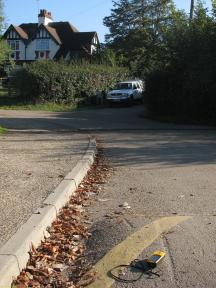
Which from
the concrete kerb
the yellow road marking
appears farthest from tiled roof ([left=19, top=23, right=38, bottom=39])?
the yellow road marking

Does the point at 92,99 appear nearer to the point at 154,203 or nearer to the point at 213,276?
the point at 154,203

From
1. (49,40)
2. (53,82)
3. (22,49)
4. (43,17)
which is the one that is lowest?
(53,82)

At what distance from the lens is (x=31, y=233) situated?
530cm

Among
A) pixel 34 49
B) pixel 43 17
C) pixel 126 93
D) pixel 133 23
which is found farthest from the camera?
pixel 34 49

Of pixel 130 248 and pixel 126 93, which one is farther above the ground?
pixel 126 93

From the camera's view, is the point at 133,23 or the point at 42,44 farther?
the point at 42,44

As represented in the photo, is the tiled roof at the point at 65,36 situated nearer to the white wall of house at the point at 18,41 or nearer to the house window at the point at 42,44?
the white wall of house at the point at 18,41

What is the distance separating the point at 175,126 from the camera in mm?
20906

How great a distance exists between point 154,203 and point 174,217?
82cm

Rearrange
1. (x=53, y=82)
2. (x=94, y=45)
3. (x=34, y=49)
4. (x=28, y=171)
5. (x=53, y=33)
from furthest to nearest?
1. (x=34, y=49)
2. (x=53, y=33)
3. (x=94, y=45)
4. (x=53, y=82)
5. (x=28, y=171)

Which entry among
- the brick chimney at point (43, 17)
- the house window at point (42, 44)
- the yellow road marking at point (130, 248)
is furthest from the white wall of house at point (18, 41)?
the yellow road marking at point (130, 248)

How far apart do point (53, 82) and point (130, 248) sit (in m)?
30.9

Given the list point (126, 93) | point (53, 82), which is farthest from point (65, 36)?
point (53, 82)

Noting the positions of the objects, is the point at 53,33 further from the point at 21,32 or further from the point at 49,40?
the point at 21,32
